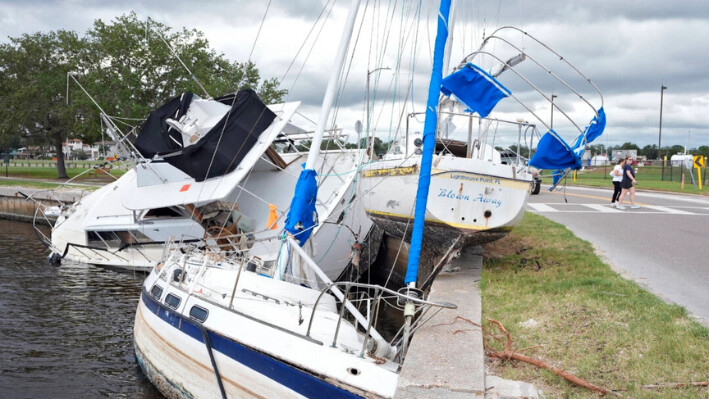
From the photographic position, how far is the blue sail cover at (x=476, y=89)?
8.39m

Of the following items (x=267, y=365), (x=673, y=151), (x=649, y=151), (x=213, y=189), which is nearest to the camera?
(x=267, y=365)

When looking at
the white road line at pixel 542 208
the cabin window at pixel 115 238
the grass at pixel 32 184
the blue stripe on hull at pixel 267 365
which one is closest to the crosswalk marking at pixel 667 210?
the white road line at pixel 542 208

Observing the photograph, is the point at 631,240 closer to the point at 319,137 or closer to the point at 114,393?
the point at 319,137

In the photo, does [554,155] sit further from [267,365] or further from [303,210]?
[267,365]

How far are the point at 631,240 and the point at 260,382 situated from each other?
9093 millimetres

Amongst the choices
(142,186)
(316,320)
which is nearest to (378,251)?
(142,186)

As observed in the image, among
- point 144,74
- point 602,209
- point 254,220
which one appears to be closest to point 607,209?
point 602,209

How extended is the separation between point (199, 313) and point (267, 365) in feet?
4.55

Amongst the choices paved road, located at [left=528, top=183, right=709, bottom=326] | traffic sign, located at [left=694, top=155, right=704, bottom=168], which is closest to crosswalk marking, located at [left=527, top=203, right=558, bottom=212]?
paved road, located at [left=528, top=183, right=709, bottom=326]

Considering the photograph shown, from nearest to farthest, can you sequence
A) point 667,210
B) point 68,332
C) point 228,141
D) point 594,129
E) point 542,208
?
point 594,129 → point 68,332 → point 228,141 → point 667,210 → point 542,208

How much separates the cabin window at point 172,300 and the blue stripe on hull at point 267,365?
8 centimetres

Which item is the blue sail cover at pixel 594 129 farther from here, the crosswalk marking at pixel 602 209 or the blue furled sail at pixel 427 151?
the crosswalk marking at pixel 602 209

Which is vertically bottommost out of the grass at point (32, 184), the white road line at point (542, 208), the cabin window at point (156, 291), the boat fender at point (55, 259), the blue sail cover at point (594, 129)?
the boat fender at point (55, 259)

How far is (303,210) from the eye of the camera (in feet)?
25.9
